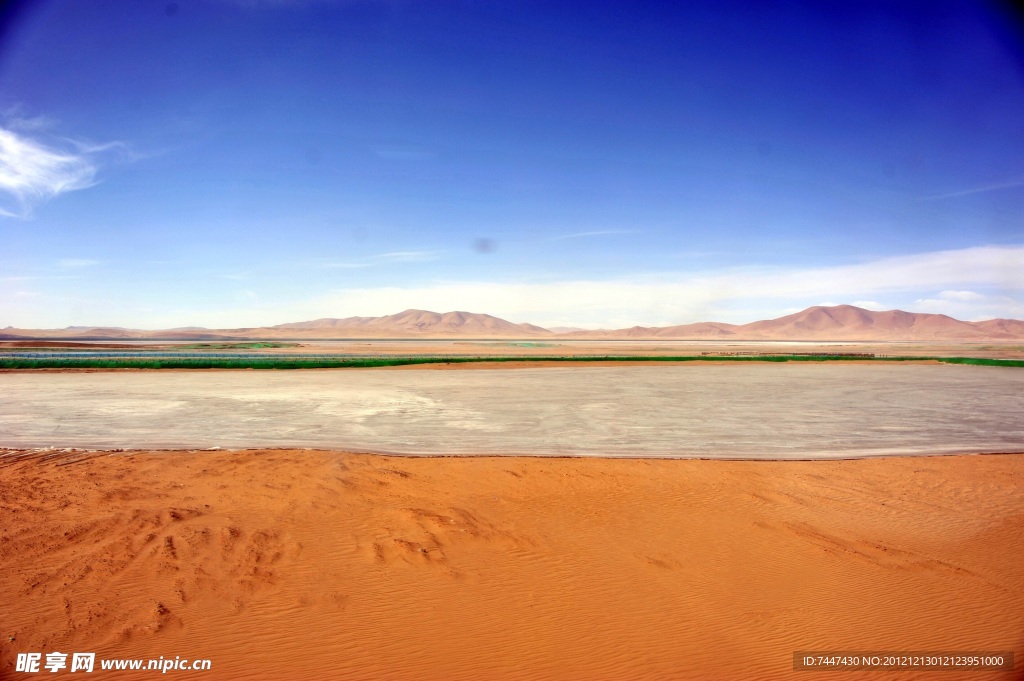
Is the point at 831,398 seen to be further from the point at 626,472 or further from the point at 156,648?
the point at 156,648

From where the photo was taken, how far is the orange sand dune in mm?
5098

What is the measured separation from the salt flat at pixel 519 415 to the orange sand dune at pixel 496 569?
2.70m

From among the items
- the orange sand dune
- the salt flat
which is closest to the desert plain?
the orange sand dune

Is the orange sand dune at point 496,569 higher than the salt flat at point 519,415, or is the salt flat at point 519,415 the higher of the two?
the salt flat at point 519,415

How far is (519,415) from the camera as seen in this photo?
704 inches

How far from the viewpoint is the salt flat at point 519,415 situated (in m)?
13.1

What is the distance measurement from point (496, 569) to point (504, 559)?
264mm

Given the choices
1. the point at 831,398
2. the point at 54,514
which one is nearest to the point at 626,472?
the point at 54,514

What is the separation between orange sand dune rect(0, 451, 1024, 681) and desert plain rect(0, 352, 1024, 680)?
0.03 metres

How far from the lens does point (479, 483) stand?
31.8 ft

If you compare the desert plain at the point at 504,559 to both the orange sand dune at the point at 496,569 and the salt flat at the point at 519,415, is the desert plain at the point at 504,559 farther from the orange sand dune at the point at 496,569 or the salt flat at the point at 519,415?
the salt flat at the point at 519,415

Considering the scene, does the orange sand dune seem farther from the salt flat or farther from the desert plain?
the salt flat

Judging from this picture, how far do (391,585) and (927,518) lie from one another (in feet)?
26.4

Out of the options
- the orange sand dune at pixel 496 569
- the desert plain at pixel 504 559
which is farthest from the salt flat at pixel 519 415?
the orange sand dune at pixel 496 569
